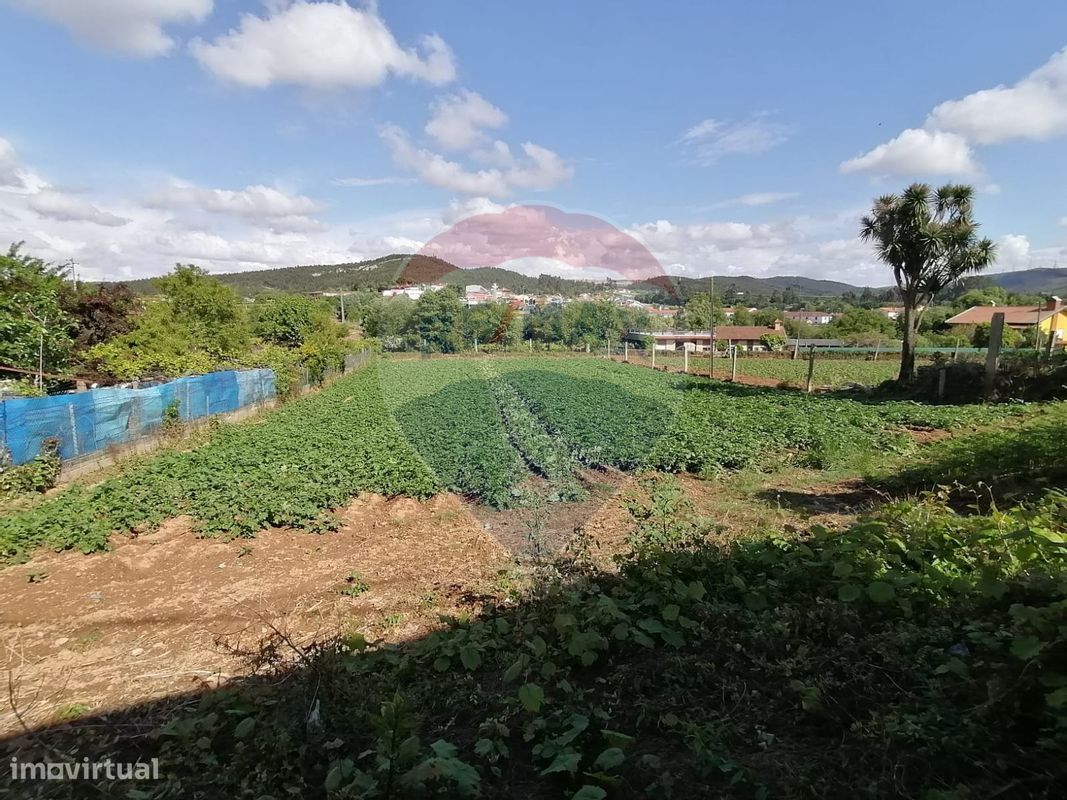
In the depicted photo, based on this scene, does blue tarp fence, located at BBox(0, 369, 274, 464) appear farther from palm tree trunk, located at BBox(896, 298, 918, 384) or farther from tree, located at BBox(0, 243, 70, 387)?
palm tree trunk, located at BBox(896, 298, 918, 384)

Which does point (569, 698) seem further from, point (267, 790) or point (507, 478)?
point (507, 478)

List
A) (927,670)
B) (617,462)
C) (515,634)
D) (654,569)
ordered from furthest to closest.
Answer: (617,462)
(654,569)
(515,634)
(927,670)

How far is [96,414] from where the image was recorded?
1120cm

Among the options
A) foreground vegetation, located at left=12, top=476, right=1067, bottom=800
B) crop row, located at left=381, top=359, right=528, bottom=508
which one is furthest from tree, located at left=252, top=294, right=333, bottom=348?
foreground vegetation, located at left=12, top=476, right=1067, bottom=800

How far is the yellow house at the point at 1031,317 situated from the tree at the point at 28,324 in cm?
4971

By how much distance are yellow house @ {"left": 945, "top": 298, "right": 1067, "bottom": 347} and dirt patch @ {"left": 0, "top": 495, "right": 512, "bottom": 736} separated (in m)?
44.4

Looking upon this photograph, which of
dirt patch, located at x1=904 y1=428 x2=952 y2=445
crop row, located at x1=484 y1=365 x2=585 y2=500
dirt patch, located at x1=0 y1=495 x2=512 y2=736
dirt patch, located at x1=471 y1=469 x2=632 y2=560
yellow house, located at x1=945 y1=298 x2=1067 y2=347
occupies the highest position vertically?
yellow house, located at x1=945 y1=298 x2=1067 y2=347

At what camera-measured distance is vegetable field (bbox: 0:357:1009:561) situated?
7.60 m

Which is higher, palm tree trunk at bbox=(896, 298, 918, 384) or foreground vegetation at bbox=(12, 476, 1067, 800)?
palm tree trunk at bbox=(896, 298, 918, 384)

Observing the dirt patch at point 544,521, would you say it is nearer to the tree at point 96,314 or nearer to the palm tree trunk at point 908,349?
the palm tree trunk at point 908,349

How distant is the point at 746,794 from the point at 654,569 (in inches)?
80.7

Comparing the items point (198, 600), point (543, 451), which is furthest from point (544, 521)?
point (198, 600)

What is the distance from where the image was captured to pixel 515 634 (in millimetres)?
3670

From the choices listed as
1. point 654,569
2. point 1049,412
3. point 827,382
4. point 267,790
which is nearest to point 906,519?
point 654,569
